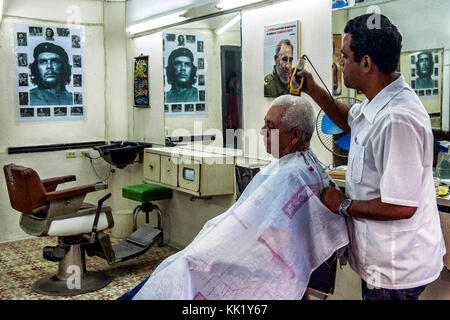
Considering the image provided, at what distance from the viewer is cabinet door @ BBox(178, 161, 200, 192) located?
3689 mm

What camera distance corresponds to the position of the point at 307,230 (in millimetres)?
1826

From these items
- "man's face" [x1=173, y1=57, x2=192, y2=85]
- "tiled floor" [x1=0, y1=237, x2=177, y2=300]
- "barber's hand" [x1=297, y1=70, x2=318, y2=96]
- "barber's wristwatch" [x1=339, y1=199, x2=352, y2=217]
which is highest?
"man's face" [x1=173, y1=57, x2=192, y2=85]

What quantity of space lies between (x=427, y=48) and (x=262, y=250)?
1453mm

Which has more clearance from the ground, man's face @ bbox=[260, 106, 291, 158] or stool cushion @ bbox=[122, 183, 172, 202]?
man's face @ bbox=[260, 106, 291, 158]

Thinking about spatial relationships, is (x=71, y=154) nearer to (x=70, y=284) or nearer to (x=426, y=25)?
(x=70, y=284)

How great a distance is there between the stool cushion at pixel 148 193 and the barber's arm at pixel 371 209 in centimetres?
269

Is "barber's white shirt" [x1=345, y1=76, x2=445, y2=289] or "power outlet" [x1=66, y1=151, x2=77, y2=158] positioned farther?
"power outlet" [x1=66, y1=151, x2=77, y2=158]

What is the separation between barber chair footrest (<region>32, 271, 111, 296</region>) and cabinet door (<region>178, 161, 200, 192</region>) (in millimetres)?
944

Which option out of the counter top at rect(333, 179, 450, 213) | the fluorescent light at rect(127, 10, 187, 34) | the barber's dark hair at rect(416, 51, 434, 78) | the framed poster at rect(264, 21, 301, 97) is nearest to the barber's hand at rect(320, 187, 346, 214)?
the counter top at rect(333, 179, 450, 213)

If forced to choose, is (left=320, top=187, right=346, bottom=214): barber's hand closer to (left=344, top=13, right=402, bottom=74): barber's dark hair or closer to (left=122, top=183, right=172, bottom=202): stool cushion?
(left=344, top=13, right=402, bottom=74): barber's dark hair

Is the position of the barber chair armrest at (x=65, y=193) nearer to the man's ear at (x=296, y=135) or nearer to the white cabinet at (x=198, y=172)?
the white cabinet at (x=198, y=172)

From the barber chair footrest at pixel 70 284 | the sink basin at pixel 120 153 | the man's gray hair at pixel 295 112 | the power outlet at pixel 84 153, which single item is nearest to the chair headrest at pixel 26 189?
the barber chair footrest at pixel 70 284

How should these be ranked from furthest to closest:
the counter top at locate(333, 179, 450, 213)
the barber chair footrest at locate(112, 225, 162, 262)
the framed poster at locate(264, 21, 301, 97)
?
the barber chair footrest at locate(112, 225, 162, 262), the framed poster at locate(264, 21, 301, 97), the counter top at locate(333, 179, 450, 213)

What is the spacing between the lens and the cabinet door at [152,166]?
424 cm
